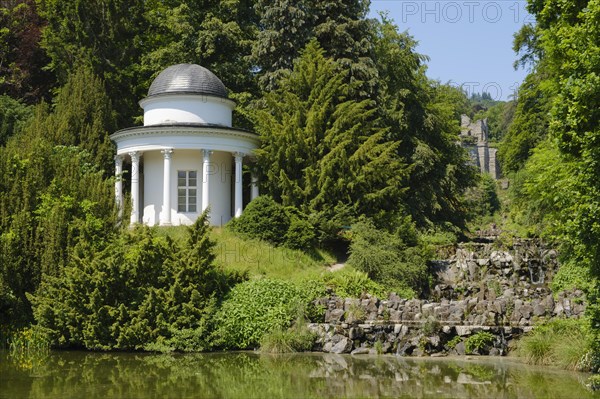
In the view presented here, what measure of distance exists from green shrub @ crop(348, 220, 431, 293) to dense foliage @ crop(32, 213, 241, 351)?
22.2 ft

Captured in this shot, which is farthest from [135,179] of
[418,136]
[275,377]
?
[275,377]

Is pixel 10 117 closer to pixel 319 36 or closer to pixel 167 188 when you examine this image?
pixel 167 188

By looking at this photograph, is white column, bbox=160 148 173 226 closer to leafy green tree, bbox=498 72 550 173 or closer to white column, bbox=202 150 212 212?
white column, bbox=202 150 212 212

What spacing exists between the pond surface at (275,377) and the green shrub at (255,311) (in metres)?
1.21

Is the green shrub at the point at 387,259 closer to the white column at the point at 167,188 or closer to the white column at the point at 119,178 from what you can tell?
the white column at the point at 167,188

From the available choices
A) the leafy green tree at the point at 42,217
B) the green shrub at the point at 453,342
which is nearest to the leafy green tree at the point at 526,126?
the green shrub at the point at 453,342

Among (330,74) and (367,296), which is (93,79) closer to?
(330,74)

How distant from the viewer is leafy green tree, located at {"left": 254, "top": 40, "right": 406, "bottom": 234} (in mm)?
30219

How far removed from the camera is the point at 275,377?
51.9 ft

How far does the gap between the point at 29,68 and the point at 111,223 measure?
23.7m

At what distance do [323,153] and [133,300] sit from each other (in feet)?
41.1

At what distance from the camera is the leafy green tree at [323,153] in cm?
3022

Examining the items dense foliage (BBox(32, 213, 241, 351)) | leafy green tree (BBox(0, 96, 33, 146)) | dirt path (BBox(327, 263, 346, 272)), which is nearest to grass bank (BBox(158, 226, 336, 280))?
dirt path (BBox(327, 263, 346, 272))

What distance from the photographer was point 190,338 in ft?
67.4
